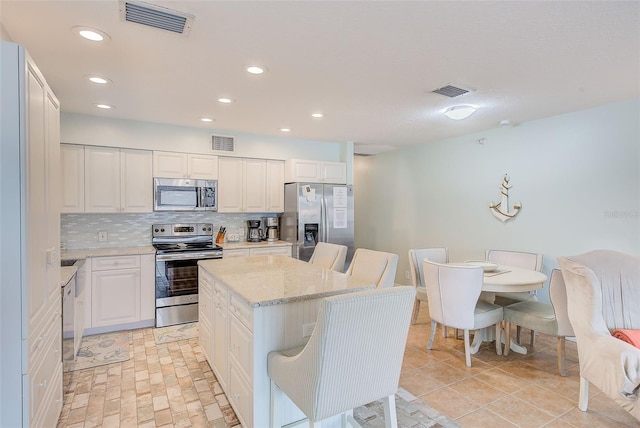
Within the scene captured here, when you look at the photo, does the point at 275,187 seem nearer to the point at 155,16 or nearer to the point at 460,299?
the point at 460,299

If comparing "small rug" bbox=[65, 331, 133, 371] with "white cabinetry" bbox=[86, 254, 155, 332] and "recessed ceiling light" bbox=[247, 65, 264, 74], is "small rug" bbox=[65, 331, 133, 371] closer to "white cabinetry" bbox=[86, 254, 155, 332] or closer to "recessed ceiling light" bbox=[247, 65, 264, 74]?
"white cabinetry" bbox=[86, 254, 155, 332]

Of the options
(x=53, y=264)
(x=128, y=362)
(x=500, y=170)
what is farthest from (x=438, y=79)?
(x=128, y=362)

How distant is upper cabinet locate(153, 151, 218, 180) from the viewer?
421cm

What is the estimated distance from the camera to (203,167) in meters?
4.47

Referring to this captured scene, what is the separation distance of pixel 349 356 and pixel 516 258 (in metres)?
3.30

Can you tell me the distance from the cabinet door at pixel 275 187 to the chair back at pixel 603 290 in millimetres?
3540

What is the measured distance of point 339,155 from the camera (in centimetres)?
553

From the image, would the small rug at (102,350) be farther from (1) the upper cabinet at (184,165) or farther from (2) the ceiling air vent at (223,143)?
(2) the ceiling air vent at (223,143)

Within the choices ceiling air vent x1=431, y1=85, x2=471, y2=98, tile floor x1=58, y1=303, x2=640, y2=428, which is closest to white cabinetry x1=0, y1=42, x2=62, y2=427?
tile floor x1=58, y1=303, x2=640, y2=428

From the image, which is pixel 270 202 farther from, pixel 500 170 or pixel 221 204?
pixel 500 170

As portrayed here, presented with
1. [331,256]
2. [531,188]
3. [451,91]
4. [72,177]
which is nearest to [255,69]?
[451,91]

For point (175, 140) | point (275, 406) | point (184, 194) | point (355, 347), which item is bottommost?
point (275, 406)

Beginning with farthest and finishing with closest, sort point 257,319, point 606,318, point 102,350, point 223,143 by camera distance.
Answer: point 223,143 → point 102,350 → point 606,318 → point 257,319

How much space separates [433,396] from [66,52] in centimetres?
360
